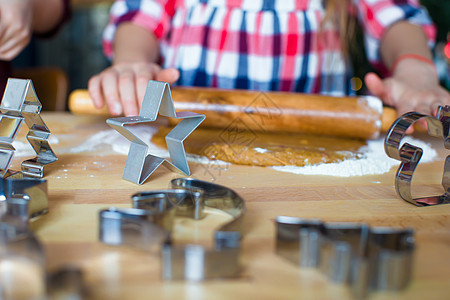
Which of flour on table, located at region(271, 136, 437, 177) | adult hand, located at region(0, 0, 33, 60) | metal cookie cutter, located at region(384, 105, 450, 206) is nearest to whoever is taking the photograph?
metal cookie cutter, located at region(384, 105, 450, 206)

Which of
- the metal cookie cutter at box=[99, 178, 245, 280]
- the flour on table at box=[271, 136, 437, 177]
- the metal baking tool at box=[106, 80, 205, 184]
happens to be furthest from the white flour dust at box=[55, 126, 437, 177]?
the metal cookie cutter at box=[99, 178, 245, 280]

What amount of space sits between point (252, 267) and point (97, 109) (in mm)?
684

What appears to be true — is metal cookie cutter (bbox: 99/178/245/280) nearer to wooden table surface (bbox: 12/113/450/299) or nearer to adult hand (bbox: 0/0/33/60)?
wooden table surface (bbox: 12/113/450/299)

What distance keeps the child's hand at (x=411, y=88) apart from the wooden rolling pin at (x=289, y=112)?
10 cm

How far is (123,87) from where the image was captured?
0.83m

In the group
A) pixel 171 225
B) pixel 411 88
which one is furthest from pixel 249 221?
pixel 411 88

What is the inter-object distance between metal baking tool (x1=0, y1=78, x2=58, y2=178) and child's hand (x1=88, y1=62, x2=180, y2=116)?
0.82 feet

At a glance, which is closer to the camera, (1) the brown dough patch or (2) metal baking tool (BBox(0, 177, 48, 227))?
(2) metal baking tool (BBox(0, 177, 48, 227))

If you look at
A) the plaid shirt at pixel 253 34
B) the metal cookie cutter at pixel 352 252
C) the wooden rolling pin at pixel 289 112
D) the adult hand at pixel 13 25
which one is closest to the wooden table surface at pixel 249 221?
A: the metal cookie cutter at pixel 352 252

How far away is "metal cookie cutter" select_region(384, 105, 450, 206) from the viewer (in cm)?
51

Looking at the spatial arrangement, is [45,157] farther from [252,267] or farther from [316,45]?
[316,45]

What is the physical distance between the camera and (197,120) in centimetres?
58

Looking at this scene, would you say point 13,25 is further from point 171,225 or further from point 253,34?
point 171,225

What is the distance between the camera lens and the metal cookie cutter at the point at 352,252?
0.30m
